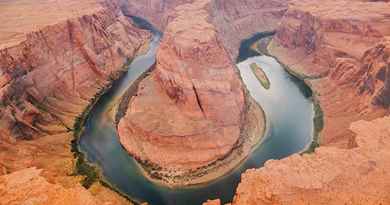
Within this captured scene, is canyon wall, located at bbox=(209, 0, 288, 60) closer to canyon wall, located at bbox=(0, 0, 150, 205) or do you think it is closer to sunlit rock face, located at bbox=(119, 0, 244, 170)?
canyon wall, located at bbox=(0, 0, 150, 205)

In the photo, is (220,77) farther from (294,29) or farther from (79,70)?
(294,29)

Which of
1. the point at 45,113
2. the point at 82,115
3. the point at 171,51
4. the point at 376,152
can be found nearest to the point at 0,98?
the point at 45,113

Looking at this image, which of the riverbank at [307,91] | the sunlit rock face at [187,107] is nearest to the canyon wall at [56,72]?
the sunlit rock face at [187,107]

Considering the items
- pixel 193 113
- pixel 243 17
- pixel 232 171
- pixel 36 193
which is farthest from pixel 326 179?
pixel 243 17

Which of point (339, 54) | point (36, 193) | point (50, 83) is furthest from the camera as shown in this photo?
point (339, 54)

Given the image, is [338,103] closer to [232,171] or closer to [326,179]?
[232,171]

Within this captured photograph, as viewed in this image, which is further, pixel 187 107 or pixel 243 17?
pixel 243 17
